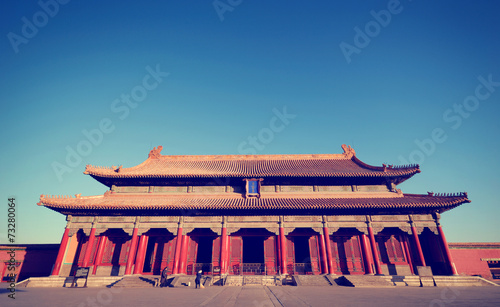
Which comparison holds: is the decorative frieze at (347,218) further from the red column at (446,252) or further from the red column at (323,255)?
the red column at (446,252)

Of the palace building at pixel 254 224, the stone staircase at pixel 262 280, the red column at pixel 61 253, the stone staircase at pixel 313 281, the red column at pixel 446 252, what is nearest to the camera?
the stone staircase at pixel 313 281

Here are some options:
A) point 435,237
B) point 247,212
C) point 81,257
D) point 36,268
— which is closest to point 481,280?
point 435,237

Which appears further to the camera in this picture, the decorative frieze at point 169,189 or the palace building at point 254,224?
the decorative frieze at point 169,189

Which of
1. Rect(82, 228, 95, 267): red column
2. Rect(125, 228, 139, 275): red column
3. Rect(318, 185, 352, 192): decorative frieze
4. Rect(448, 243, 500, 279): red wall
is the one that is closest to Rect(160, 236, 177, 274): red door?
Rect(125, 228, 139, 275): red column

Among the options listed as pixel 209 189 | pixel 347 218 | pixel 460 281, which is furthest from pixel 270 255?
pixel 460 281

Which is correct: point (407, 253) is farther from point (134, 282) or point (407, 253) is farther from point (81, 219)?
point (81, 219)

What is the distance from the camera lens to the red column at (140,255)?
1504cm

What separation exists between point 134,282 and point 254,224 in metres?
7.99

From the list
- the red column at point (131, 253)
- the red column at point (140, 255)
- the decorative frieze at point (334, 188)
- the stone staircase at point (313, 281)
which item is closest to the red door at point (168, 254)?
the red column at point (140, 255)

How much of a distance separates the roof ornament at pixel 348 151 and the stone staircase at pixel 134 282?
19804 mm

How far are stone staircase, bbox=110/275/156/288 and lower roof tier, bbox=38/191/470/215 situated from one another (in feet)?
13.5

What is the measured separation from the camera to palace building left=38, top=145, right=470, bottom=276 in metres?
15.5

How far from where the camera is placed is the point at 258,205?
15.9 meters

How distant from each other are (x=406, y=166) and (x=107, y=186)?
2449cm
